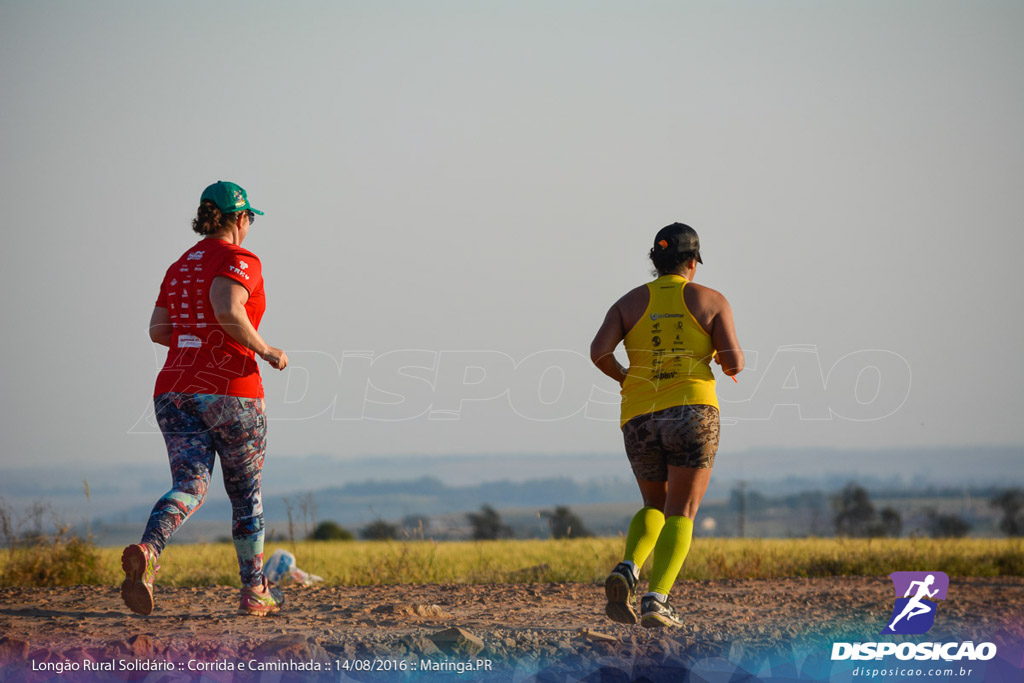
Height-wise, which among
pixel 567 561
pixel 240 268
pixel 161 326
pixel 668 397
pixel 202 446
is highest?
pixel 240 268

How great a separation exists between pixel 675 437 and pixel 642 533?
575mm

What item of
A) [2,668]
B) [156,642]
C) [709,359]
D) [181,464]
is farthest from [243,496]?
[709,359]

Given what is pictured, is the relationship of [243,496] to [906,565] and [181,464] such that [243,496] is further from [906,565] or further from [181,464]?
[906,565]

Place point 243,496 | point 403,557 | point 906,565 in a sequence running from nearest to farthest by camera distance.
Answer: point 243,496
point 403,557
point 906,565

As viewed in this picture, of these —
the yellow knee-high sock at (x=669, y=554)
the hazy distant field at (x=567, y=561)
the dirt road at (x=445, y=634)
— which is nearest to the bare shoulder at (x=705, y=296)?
the yellow knee-high sock at (x=669, y=554)

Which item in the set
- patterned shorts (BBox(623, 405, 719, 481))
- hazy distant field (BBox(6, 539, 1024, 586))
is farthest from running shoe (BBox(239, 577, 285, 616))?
hazy distant field (BBox(6, 539, 1024, 586))

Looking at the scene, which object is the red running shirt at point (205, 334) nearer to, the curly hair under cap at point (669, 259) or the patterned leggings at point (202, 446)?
the patterned leggings at point (202, 446)

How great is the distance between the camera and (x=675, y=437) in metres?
5.45

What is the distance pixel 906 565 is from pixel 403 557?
5.29m

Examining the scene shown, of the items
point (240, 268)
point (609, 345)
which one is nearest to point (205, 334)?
point (240, 268)

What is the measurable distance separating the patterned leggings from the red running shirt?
0.08 metres

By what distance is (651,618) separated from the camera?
211 inches

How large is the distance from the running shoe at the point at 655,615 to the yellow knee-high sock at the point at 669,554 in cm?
6

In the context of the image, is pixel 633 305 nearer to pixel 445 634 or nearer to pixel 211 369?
pixel 445 634
